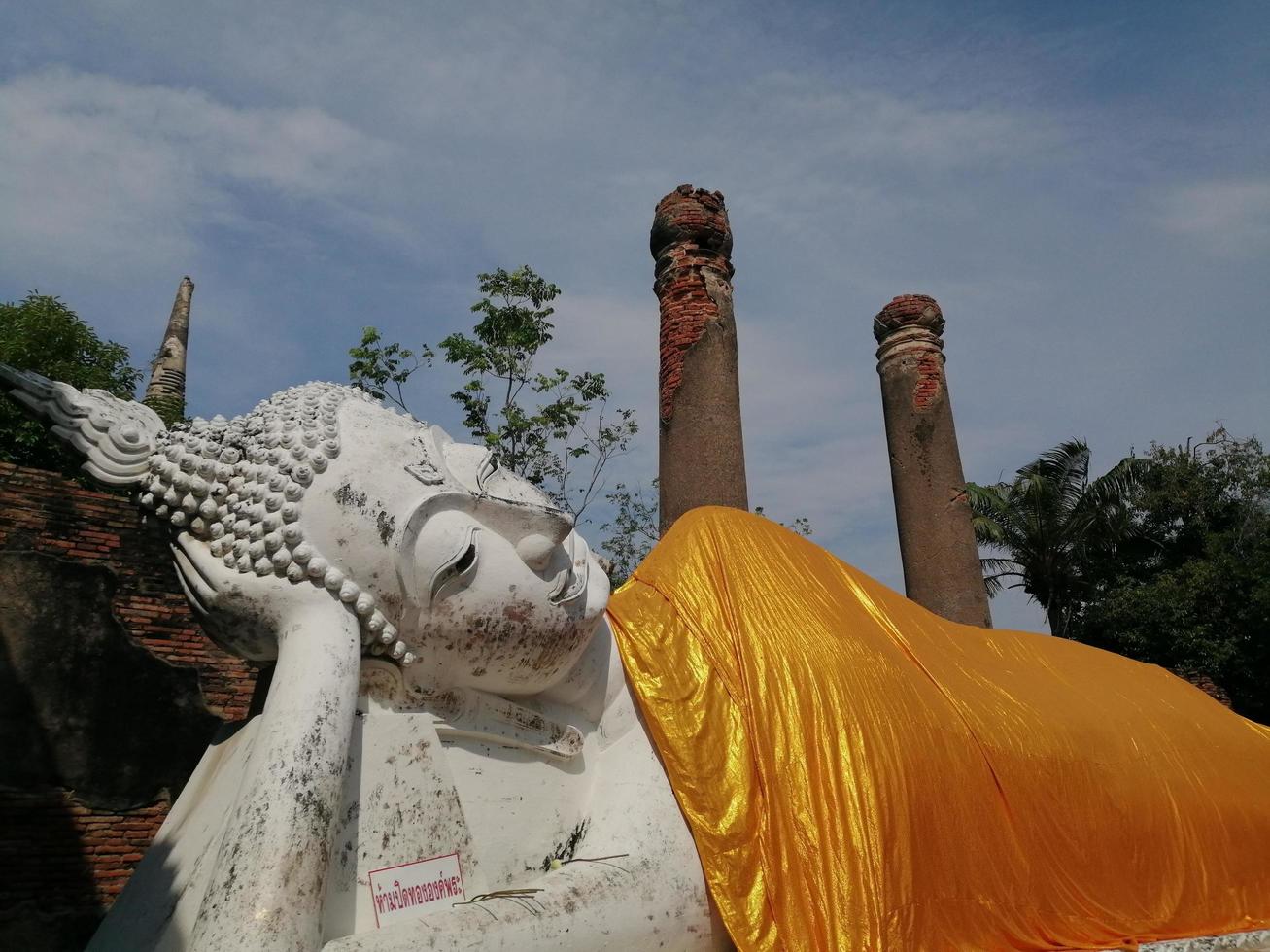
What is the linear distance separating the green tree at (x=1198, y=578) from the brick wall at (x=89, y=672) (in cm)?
1252

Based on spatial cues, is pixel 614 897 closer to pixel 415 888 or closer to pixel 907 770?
pixel 415 888

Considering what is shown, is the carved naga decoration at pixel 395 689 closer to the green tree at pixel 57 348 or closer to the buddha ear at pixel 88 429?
the buddha ear at pixel 88 429

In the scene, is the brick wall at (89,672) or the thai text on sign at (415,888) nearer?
the thai text on sign at (415,888)

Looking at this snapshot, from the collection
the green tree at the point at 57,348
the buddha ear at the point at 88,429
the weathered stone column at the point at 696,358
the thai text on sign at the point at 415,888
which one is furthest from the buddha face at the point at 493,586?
the green tree at the point at 57,348

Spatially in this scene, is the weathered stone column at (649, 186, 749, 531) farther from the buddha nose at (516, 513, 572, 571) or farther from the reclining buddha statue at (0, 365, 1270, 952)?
the buddha nose at (516, 513, 572, 571)

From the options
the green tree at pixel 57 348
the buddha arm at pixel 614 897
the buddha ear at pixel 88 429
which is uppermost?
the green tree at pixel 57 348

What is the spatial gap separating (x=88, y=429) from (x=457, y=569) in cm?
90

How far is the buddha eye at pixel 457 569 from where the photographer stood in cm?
214

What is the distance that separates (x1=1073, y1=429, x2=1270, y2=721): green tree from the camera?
13.1 metres

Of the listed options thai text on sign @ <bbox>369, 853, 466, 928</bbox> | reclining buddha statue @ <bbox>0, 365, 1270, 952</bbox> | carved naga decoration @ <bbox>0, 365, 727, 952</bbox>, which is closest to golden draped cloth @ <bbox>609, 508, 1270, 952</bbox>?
reclining buddha statue @ <bbox>0, 365, 1270, 952</bbox>

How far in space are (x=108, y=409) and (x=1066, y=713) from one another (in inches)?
A: 112

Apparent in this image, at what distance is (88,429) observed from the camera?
2209mm

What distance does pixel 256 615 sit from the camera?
2055mm

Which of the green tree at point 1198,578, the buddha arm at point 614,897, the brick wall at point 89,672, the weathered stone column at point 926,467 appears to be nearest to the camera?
the buddha arm at point 614,897
